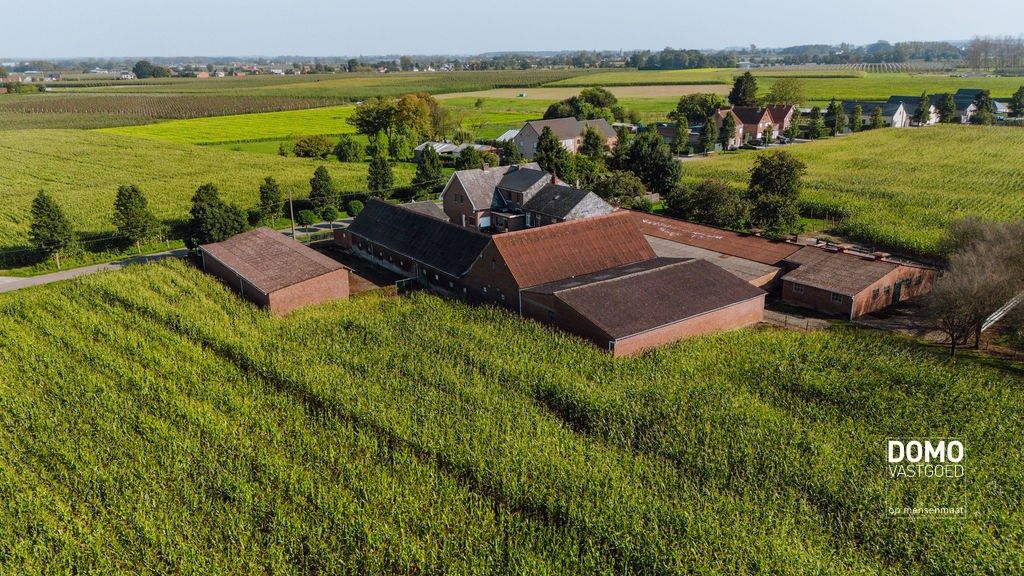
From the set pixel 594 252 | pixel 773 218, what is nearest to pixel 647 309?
pixel 594 252

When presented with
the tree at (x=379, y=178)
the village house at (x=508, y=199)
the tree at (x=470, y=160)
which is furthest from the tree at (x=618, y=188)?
the tree at (x=379, y=178)

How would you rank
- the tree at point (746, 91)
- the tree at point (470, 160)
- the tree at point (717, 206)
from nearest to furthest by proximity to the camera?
the tree at point (717, 206) → the tree at point (470, 160) → the tree at point (746, 91)

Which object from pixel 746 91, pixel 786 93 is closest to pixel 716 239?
pixel 746 91

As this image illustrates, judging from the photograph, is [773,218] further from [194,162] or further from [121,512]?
[194,162]

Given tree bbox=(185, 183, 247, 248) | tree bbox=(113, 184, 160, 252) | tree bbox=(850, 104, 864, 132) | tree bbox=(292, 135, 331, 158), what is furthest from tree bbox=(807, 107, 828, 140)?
tree bbox=(113, 184, 160, 252)

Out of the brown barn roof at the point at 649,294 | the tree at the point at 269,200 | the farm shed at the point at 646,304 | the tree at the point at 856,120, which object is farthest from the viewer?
the tree at the point at 856,120

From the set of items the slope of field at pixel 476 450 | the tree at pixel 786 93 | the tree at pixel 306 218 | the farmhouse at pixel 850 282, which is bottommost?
the slope of field at pixel 476 450

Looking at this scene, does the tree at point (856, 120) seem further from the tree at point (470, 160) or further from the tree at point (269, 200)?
the tree at point (269, 200)
